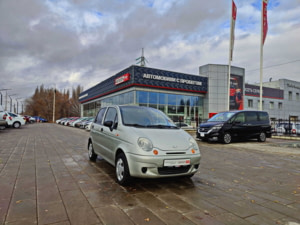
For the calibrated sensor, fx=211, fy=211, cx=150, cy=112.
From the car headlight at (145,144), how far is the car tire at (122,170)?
46cm

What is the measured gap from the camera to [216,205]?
331 centimetres

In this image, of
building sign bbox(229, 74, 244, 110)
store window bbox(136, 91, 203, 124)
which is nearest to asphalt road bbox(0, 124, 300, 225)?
store window bbox(136, 91, 203, 124)

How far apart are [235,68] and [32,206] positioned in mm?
35984

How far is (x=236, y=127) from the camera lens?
11.6 meters

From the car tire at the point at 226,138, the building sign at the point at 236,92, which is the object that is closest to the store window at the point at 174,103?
the building sign at the point at 236,92

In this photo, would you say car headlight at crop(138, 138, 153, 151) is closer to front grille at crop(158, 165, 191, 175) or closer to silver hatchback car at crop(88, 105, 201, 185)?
silver hatchback car at crop(88, 105, 201, 185)

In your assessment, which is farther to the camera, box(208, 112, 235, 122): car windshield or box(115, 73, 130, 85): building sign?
box(115, 73, 130, 85): building sign

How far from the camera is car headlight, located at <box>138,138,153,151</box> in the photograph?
151 inches

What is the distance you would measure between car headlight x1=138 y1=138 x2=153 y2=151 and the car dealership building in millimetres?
21087

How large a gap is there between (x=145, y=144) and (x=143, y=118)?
1.16 m

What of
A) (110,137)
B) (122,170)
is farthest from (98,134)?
(122,170)

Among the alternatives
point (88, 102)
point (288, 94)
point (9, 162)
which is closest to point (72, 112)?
point (88, 102)

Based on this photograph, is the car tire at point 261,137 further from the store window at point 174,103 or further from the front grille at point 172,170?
the store window at point 174,103

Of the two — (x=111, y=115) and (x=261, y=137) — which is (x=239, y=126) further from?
(x=111, y=115)
